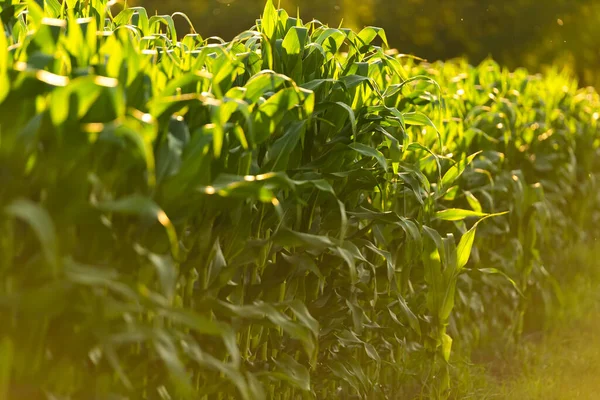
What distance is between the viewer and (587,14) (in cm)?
1859

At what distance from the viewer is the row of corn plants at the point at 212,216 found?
192 cm

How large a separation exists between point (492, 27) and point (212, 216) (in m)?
17.4

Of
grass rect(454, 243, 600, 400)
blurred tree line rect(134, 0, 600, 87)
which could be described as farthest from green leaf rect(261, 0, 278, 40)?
blurred tree line rect(134, 0, 600, 87)

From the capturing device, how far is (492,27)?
61.8 ft

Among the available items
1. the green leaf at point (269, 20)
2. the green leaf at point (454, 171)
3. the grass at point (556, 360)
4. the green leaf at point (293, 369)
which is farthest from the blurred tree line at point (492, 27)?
the green leaf at point (293, 369)

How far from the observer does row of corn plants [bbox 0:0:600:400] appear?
6.31ft

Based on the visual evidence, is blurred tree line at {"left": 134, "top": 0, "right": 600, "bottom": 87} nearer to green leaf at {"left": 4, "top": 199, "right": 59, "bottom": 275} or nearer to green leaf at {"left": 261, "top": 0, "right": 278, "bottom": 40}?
green leaf at {"left": 261, "top": 0, "right": 278, "bottom": 40}

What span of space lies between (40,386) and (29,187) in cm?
49

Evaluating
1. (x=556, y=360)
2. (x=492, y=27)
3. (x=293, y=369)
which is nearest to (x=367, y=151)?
(x=293, y=369)

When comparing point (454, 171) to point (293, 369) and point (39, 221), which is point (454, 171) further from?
point (39, 221)

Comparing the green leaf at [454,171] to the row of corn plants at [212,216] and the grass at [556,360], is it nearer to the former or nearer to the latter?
the row of corn plants at [212,216]

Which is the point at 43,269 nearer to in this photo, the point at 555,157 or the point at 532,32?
the point at 555,157

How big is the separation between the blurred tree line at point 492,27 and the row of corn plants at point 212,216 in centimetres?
1394

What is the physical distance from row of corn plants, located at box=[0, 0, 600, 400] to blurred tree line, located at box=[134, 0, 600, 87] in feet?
45.7
